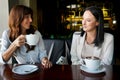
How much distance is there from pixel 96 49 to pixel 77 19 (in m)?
2.93

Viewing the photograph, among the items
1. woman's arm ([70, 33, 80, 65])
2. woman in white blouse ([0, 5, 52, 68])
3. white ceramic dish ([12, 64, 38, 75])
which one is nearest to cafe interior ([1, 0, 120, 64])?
woman's arm ([70, 33, 80, 65])

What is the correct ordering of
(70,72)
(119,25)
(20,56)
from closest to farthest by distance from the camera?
(70,72) < (20,56) < (119,25)

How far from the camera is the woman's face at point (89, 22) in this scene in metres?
1.99

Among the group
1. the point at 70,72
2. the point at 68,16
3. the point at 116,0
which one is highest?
the point at 116,0

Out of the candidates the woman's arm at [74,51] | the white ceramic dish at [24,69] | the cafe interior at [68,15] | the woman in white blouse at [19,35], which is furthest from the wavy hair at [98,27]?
the cafe interior at [68,15]

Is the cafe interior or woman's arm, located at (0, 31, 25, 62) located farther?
the cafe interior

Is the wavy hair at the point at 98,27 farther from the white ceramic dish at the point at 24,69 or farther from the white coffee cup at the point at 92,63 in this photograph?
the white ceramic dish at the point at 24,69

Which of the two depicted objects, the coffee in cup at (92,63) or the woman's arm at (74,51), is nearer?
the coffee in cup at (92,63)

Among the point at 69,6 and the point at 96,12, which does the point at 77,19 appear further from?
the point at 96,12

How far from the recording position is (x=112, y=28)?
4.91 m

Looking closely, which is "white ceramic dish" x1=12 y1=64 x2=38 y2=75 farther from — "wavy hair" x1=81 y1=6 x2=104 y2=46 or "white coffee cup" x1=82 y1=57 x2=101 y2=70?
"wavy hair" x1=81 y1=6 x2=104 y2=46

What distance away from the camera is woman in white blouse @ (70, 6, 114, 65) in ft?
Result: 6.55

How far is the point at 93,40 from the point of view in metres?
2.03

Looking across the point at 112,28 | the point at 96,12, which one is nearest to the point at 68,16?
the point at 112,28
